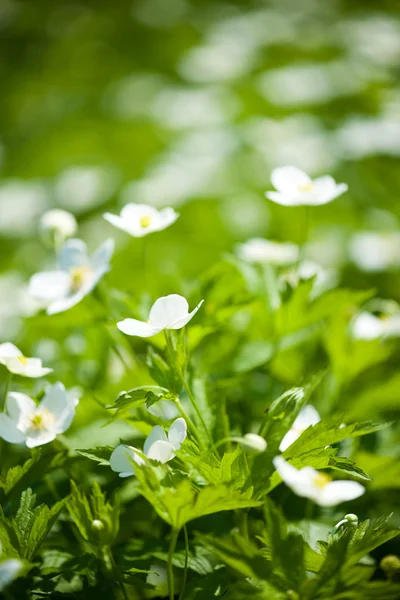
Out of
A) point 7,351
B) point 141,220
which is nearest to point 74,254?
point 141,220

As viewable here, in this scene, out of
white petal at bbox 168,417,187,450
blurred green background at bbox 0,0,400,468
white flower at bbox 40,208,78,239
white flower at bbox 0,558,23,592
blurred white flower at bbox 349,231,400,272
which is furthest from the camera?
blurred green background at bbox 0,0,400,468

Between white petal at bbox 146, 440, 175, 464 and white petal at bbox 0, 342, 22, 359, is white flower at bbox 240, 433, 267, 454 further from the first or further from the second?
white petal at bbox 0, 342, 22, 359

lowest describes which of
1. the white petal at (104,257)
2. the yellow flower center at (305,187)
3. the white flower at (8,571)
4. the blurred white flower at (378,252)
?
the blurred white flower at (378,252)

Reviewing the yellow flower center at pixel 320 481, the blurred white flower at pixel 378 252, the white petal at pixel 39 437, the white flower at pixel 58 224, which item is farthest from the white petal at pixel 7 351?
the blurred white flower at pixel 378 252

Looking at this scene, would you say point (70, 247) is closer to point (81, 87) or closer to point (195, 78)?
point (195, 78)

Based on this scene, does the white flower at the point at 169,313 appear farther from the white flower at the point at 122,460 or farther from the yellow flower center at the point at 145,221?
the yellow flower center at the point at 145,221

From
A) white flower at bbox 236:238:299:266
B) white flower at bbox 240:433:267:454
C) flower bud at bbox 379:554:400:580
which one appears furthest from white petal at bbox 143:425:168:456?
white flower at bbox 236:238:299:266

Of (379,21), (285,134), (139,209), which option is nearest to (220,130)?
(285,134)
